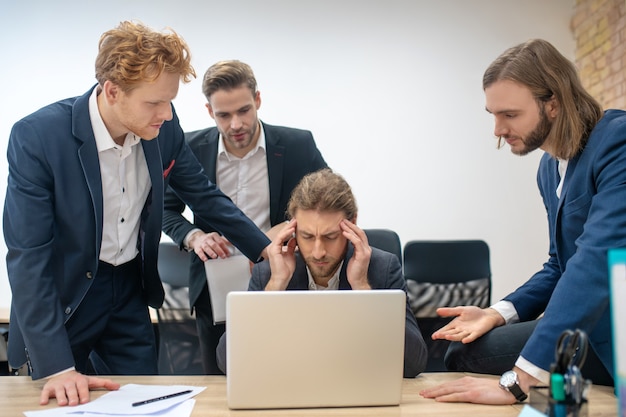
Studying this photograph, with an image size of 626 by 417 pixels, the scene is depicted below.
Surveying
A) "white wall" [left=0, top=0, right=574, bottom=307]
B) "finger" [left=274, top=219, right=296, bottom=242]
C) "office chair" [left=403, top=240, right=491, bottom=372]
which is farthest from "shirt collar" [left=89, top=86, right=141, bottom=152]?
"white wall" [left=0, top=0, right=574, bottom=307]

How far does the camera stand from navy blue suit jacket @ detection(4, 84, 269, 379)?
165 centimetres

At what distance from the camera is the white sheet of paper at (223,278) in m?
2.33

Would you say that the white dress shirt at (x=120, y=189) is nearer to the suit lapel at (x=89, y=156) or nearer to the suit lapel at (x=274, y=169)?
the suit lapel at (x=89, y=156)

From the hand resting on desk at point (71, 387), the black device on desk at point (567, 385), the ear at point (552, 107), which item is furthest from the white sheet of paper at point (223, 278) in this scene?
the black device on desk at point (567, 385)

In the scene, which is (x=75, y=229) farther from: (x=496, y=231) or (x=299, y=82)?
(x=496, y=231)

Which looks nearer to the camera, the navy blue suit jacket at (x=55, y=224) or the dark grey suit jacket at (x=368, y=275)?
the navy blue suit jacket at (x=55, y=224)

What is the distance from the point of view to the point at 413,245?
3244 mm

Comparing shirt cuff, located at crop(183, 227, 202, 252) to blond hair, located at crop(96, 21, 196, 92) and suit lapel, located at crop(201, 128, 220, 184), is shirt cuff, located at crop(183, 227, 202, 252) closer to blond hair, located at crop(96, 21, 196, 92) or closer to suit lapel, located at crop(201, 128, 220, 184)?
suit lapel, located at crop(201, 128, 220, 184)

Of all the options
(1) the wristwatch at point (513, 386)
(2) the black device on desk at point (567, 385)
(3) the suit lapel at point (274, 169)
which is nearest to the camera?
(2) the black device on desk at point (567, 385)

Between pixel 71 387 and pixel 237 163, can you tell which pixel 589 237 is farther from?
pixel 237 163

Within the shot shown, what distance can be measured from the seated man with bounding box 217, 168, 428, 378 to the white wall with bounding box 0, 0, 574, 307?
255cm

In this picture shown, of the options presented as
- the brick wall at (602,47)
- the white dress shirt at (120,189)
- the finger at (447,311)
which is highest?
the brick wall at (602,47)

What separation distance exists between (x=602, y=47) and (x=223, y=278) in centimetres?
325

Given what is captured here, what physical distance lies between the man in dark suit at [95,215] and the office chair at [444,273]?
1.52 meters
